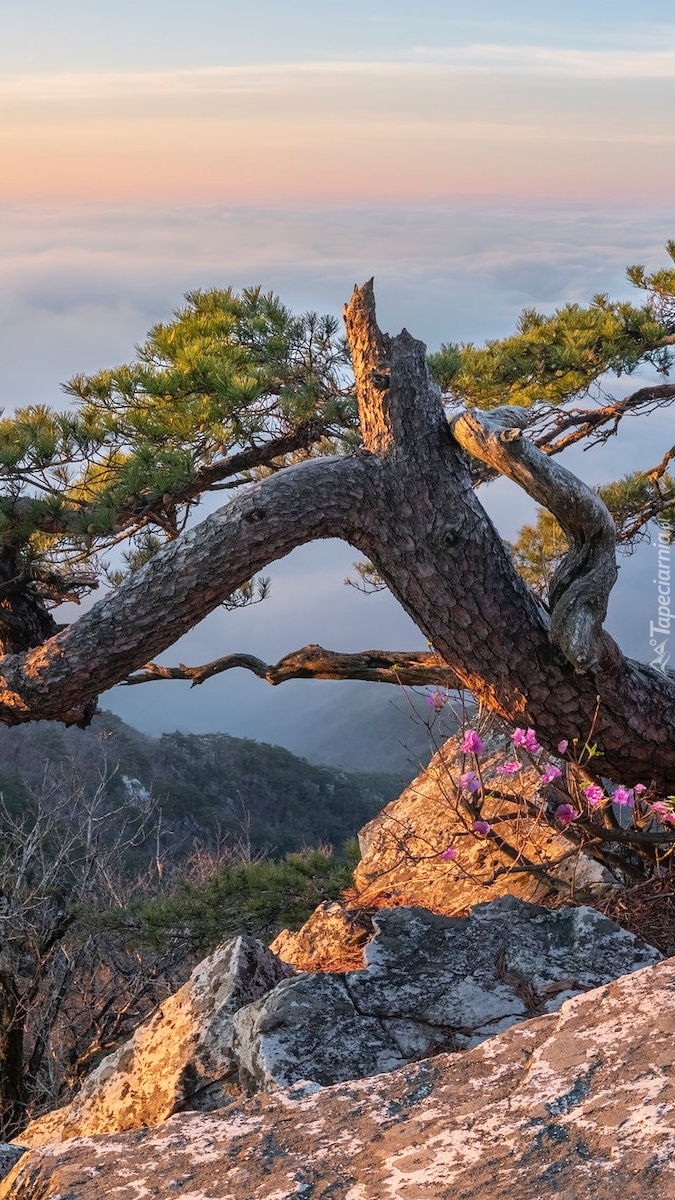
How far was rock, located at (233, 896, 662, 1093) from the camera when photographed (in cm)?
232

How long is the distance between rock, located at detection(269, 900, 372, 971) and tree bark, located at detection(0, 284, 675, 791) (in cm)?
98

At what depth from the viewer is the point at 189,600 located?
11.6ft

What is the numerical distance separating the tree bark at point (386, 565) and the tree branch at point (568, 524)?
0.06 feet

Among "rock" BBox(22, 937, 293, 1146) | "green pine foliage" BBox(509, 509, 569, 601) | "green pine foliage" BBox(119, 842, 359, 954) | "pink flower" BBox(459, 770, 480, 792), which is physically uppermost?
"green pine foliage" BBox(509, 509, 569, 601)

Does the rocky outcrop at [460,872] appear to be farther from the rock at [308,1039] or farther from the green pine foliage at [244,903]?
the green pine foliage at [244,903]

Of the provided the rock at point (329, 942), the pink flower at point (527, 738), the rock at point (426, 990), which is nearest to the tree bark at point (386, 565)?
the pink flower at point (527, 738)

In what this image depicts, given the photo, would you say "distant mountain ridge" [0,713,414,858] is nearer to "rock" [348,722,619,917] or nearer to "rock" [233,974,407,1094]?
"rock" [348,722,619,917]

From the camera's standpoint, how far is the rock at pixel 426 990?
91.5 inches

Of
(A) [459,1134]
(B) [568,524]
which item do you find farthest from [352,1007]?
(B) [568,524]

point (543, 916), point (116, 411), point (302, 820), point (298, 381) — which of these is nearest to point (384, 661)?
point (298, 381)

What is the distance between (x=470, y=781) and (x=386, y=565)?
2.67ft

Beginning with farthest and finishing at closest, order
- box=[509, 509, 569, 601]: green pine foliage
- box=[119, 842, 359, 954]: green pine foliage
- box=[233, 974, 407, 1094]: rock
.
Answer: box=[119, 842, 359, 954]: green pine foliage → box=[509, 509, 569, 601]: green pine foliage → box=[233, 974, 407, 1094]: rock

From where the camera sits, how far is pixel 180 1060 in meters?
2.48

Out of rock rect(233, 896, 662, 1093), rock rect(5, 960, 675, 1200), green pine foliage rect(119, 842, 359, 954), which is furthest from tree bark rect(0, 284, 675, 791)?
green pine foliage rect(119, 842, 359, 954)
